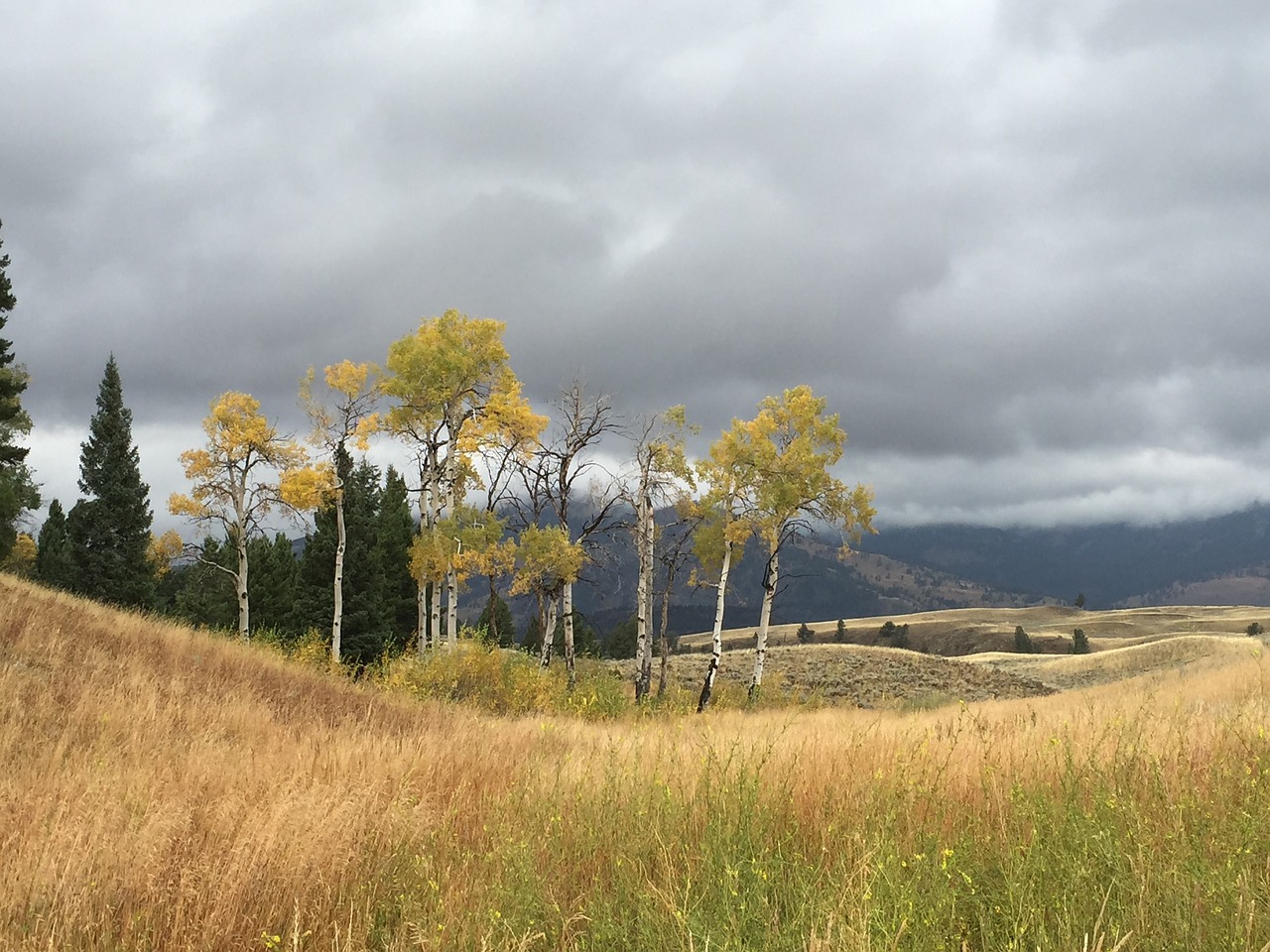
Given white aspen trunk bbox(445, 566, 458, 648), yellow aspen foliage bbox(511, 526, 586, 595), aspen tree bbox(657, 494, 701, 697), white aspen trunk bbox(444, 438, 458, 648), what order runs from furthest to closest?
aspen tree bbox(657, 494, 701, 697) < yellow aspen foliage bbox(511, 526, 586, 595) < white aspen trunk bbox(444, 438, 458, 648) < white aspen trunk bbox(445, 566, 458, 648)

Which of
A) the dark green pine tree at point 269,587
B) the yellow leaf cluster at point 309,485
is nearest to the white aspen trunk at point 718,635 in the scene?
the yellow leaf cluster at point 309,485

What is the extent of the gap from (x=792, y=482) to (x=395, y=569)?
101 feet

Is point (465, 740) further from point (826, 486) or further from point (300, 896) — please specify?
point (826, 486)

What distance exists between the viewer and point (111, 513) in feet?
136

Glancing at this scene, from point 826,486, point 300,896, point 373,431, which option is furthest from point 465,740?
point 826,486

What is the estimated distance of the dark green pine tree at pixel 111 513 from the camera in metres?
41.0

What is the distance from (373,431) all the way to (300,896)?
22.9 metres

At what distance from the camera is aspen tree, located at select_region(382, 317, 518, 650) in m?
22.9

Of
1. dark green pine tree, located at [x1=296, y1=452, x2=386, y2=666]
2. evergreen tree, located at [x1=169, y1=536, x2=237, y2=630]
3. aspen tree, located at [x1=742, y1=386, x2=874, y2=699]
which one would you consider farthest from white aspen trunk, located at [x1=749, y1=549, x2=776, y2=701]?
evergreen tree, located at [x1=169, y1=536, x2=237, y2=630]

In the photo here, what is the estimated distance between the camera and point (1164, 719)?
7133 millimetres

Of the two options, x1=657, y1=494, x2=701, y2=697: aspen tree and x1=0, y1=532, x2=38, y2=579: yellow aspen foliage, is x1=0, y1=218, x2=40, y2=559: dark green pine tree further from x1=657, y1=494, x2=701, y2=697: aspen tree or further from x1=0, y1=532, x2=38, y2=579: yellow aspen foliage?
x1=657, y1=494, x2=701, y2=697: aspen tree

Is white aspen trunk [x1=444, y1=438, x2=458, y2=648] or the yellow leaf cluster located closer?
white aspen trunk [x1=444, y1=438, x2=458, y2=648]

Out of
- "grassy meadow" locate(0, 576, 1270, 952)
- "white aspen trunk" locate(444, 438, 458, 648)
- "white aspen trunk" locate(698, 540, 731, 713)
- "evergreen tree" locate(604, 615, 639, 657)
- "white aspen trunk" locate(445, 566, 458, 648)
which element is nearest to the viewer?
Result: "grassy meadow" locate(0, 576, 1270, 952)

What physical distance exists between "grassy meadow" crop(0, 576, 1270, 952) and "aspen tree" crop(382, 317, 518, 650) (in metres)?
16.2
